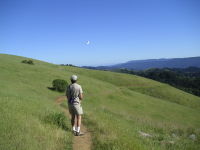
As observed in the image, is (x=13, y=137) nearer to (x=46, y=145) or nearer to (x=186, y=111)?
(x=46, y=145)

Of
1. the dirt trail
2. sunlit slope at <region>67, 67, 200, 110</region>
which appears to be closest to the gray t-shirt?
the dirt trail

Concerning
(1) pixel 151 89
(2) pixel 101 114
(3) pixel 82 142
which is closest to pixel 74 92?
(3) pixel 82 142

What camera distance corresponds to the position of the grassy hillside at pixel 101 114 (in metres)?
9.01

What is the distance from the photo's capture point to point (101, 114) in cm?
1888

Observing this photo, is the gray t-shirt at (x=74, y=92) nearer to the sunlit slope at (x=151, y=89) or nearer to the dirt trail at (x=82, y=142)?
the dirt trail at (x=82, y=142)

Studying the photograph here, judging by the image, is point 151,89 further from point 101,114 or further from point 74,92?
point 74,92

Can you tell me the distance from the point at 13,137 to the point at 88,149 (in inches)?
108

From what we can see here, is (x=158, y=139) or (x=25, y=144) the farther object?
(x=158, y=139)

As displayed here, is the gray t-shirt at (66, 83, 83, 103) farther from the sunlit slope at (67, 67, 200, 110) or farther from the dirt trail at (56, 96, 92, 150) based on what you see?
the sunlit slope at (67, 67, 200, 110)

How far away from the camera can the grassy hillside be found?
29.6 ft

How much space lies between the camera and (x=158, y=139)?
11.9 meters

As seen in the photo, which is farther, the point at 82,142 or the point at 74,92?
the point at 74,92

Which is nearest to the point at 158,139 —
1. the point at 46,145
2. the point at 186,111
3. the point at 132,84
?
the point at 46,145

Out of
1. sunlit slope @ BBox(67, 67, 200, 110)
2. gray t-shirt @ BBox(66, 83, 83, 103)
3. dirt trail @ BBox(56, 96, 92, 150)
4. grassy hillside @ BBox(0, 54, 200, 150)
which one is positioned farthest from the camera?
sunlit slope @ BBox(67, 67, 200, 110)
